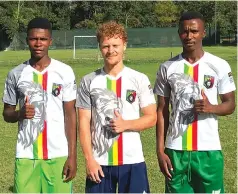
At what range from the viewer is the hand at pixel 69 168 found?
12.5ft

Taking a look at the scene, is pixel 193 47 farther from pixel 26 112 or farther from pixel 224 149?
pixel 224 149

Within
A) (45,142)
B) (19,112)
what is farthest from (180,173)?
(19,112)


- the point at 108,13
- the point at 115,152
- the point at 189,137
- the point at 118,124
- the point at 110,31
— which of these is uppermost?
the point at 108,13

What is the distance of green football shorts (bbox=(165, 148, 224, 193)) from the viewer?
382cm

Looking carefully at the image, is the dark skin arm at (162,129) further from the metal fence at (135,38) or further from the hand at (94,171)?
the metal fence at (135,38)

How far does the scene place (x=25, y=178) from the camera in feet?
12.6

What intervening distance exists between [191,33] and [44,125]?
4.35 ft

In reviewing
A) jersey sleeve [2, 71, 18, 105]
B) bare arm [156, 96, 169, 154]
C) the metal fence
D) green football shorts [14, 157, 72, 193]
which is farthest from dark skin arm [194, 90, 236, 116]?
the metal fence

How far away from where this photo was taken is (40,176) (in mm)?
3879

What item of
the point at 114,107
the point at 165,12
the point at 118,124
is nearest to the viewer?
the point at 118,124

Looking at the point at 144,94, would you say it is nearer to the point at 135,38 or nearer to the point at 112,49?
the point at 112,49

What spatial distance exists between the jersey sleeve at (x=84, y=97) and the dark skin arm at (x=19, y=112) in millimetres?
354

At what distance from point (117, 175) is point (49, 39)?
1.18 meters

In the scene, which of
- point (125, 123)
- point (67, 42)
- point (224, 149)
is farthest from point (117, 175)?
point (67, 42)
